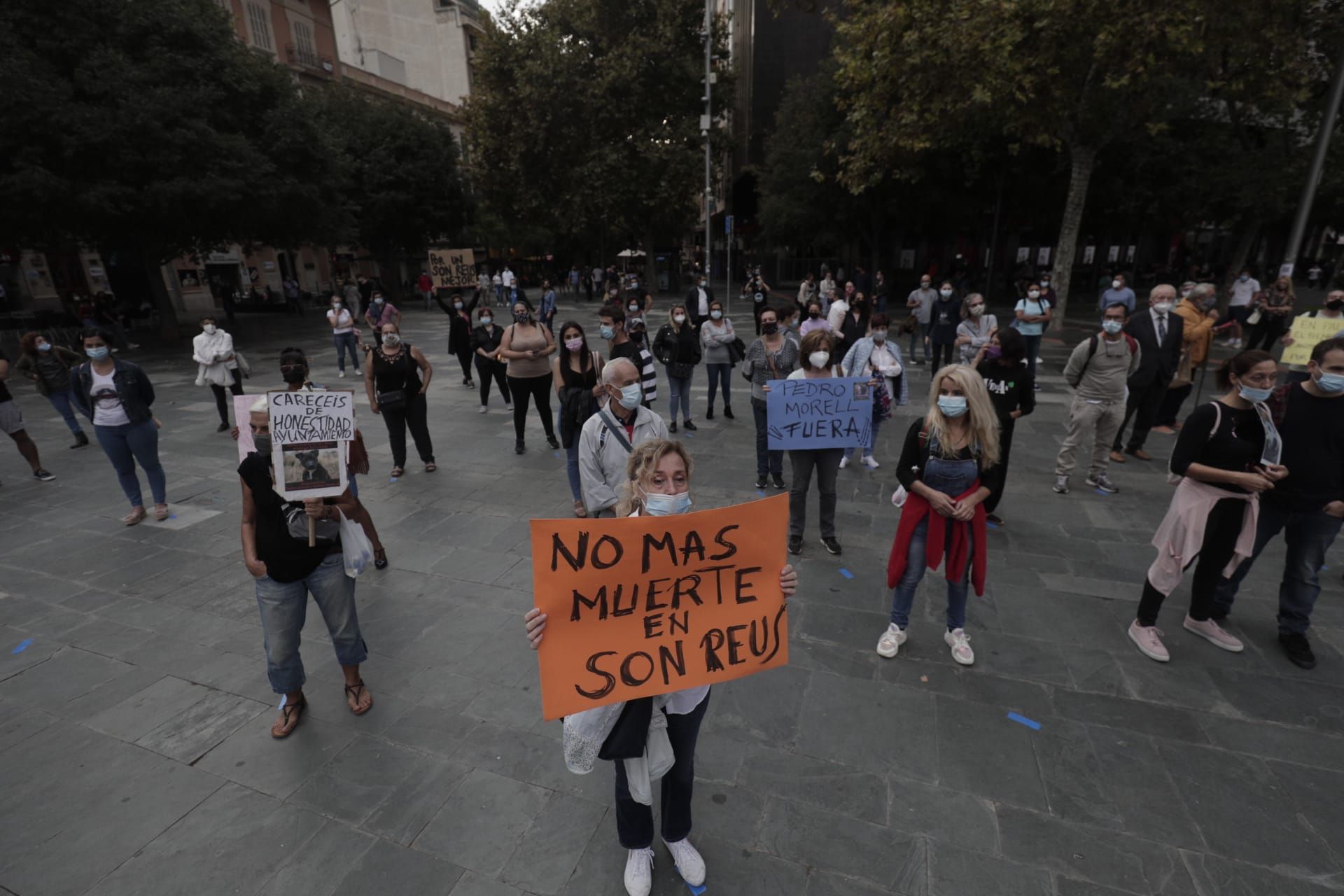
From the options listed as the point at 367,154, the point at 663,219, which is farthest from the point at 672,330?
the point at 367,154

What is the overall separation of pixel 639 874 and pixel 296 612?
221 cm

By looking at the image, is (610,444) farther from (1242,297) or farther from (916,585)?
(1242,297)

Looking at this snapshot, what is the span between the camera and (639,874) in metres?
2.59

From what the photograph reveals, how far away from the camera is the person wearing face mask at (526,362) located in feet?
25.1

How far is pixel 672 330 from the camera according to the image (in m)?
9.36

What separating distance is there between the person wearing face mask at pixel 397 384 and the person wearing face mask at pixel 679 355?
10.2ft

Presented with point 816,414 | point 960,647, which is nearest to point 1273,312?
point 816,414

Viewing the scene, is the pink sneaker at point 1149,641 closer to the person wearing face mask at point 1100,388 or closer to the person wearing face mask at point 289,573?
the person wearing face mask at point 1100,388

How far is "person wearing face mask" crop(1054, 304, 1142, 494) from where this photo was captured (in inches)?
245

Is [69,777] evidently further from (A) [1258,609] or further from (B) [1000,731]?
(A) [1258,609]

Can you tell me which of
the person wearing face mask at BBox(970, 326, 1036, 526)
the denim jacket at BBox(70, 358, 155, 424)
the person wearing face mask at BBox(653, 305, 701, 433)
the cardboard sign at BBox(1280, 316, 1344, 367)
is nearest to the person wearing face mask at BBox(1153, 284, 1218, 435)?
the cardboard sign at BBox(1280, 316, 1344, 367)

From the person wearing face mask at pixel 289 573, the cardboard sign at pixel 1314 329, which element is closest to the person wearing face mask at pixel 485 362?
the person wearing face mask at pixel 289 573

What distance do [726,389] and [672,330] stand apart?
126 centimetres

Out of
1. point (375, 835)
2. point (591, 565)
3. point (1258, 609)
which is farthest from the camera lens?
point (1258, 609)
